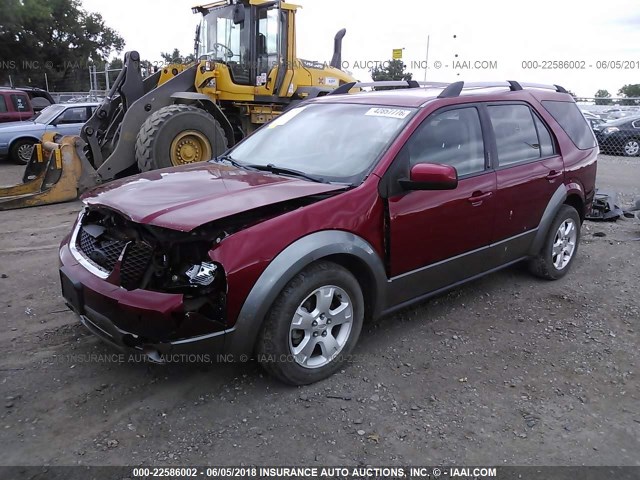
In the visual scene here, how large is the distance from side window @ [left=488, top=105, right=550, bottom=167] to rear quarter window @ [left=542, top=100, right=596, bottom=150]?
41cm

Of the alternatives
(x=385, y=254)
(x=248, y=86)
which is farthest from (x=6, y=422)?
(x=248, y=86)

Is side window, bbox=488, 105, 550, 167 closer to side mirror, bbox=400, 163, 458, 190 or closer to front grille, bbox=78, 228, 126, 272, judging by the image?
side mirror, bbox=400, 163, 458, 190

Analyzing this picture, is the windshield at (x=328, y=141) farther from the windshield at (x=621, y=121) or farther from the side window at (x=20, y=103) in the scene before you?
the windshield at (x=621, y=121)

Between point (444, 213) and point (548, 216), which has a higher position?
point (444, 213)

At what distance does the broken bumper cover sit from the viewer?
279cm

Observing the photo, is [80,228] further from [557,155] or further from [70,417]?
[557,155]

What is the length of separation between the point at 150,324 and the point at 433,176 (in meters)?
1.88

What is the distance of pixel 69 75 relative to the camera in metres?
39.4

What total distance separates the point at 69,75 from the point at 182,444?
42611mm

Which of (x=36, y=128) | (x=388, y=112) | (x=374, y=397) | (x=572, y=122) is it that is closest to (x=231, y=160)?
(x=388, y=112)

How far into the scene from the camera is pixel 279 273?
9.78 ft

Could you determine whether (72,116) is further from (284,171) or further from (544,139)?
(544,139)

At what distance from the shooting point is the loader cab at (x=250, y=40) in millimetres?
9430

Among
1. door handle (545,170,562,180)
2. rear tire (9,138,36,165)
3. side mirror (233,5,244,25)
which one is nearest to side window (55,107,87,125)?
rear tire (9,138,36,165)
